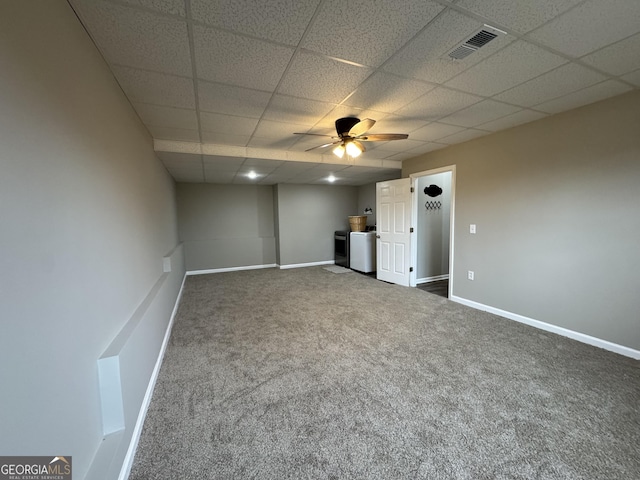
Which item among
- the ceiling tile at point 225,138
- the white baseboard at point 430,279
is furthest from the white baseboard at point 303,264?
the ceiling tile at point 225,138

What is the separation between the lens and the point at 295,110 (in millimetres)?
2592

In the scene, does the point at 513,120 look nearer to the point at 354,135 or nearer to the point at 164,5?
the point at 354,135

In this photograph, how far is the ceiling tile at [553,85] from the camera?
2020 millimetres

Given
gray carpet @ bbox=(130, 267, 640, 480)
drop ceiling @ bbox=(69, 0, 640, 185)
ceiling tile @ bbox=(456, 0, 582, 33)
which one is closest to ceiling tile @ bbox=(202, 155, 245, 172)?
drop ceiling @ bbox=(69, 0, 640, 185)

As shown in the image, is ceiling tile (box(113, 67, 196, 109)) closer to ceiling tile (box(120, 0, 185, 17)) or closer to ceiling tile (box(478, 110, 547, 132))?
ceiling tile (box(120, 0, 185, 17))

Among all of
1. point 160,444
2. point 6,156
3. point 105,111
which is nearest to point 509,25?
point 6,156

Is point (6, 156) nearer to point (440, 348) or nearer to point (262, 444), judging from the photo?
point (262, 444)

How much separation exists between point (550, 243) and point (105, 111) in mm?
4224

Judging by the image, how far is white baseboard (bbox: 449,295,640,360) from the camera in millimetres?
2484

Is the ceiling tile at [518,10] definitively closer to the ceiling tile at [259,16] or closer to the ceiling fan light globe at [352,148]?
the ceiling tile at [259,16]

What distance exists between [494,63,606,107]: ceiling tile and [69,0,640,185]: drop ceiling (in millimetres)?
14

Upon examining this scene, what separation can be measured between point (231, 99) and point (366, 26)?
52.6 inches

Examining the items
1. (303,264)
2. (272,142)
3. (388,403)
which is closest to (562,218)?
(388,403)

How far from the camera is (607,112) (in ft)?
8.20
